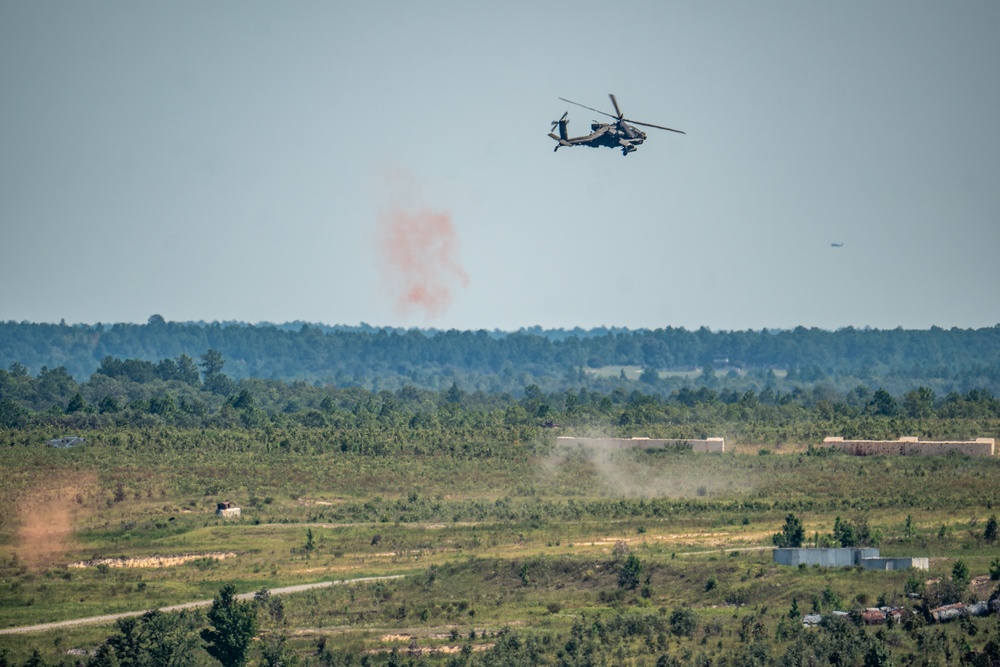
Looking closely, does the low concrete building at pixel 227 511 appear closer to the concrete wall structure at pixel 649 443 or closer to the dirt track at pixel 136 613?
the dirt track at pixel 136 613

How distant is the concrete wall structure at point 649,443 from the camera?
375 ft

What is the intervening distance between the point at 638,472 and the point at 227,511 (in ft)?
100

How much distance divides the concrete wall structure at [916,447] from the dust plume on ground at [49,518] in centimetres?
5271

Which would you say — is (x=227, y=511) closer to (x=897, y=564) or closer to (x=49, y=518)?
(x=49, y=518)

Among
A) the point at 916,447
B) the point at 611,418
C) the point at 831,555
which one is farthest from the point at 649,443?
→ the point at 831,555

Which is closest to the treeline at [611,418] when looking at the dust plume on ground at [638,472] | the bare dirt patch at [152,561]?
the dust plume on ground at [638,472]

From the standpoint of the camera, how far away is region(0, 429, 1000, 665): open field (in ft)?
207

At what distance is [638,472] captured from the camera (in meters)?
108

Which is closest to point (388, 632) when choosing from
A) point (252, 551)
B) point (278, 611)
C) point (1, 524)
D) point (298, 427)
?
point (278, 611)

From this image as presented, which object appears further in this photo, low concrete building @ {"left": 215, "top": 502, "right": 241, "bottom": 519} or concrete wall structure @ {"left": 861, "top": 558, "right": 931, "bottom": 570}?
low concrete building @ {"left": 215, "top": 502, "right": 241, "bottom": 519}

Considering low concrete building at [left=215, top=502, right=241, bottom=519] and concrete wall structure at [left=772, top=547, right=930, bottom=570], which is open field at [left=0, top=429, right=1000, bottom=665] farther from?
concrete wall structure at [left=772, top=547, right=930, bottom=570]

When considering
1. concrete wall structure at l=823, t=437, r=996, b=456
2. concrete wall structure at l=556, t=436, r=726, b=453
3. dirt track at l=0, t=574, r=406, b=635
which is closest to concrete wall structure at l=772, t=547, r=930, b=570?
dirt track at l=0, t=574, r=406, b=635

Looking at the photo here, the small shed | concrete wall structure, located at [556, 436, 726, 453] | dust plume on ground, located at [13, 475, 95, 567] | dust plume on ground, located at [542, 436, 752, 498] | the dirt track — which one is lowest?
the dirt track

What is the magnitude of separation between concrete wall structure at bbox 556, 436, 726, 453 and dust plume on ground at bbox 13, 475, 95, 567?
37.3 meters
